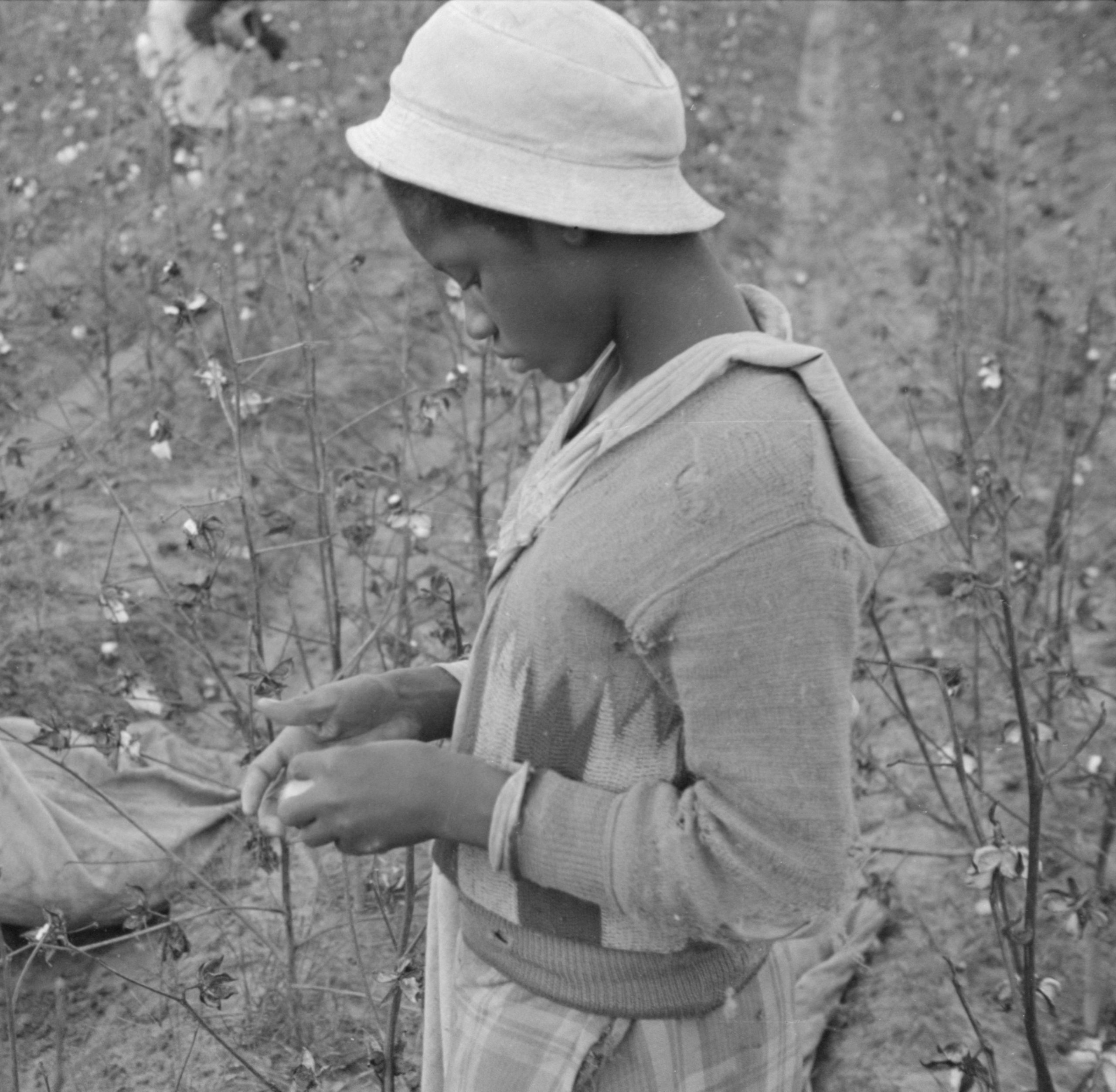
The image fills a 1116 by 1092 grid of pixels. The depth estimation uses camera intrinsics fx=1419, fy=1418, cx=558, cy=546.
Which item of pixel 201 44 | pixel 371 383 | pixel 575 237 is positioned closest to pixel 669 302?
pixel 575 237

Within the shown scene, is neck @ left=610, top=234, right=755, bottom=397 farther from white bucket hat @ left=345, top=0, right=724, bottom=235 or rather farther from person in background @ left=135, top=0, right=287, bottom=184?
person in background @ left=135, top=0, right=287, bottom=184

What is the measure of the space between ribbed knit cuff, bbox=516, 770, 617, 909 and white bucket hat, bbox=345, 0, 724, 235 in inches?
16.2

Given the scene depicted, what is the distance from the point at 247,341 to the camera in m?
4.50

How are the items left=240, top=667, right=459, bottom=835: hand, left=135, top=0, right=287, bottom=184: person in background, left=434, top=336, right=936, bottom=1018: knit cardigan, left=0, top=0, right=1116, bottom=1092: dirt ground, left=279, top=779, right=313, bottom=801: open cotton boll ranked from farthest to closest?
1. left=135, top=0, right=287, bottom=184: person in background
2. left=0, top=0, right=1116, bottom=1092: dirt ground
3. left=240, top=667, right=459, bottom=835: hand
4. left=279, top=779, right=313, bottom=801: open cotton boll
5. left=434, top=336, right=936, bottom=1018: knit cardigan

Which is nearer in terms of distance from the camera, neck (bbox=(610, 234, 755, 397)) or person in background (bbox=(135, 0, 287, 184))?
neck (bbox=(610, 234, 755, 397))

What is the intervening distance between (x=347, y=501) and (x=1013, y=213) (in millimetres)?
4771

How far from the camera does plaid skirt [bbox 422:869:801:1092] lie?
113cm

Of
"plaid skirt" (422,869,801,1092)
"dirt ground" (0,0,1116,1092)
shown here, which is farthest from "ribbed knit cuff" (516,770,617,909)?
"dirt ground" (0,0,1116,1092)

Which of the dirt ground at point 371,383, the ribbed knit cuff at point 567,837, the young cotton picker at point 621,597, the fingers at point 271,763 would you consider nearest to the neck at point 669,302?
the young cotton picker at point 621,597

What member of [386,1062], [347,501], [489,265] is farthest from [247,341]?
[489,265]

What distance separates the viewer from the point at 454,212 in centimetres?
104

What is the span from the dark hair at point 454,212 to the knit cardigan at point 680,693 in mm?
174

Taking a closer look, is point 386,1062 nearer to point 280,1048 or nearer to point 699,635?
point 280,1048

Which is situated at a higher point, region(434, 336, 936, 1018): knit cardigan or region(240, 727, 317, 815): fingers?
region(434, 336, 936, 1018): knit cardigan
